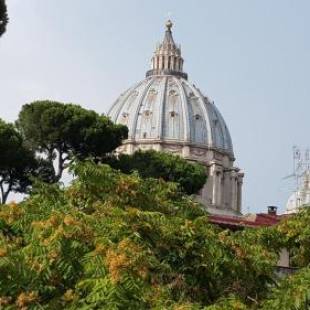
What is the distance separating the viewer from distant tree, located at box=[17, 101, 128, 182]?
4688 cm

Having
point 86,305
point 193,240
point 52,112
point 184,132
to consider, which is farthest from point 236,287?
point 184,132

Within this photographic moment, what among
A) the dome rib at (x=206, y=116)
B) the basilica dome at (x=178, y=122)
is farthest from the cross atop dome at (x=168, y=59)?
the dome rib at (x=206, y=116)

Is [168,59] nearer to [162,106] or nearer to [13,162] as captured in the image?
[162,106]

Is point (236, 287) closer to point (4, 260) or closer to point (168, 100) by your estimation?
point (4, 260)

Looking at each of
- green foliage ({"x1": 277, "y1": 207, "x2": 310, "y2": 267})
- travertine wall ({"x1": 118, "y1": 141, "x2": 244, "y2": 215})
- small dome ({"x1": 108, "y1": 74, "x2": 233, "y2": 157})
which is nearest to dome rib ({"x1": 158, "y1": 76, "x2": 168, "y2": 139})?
small dome ({"x1": 108, "y1": 74, "x2": 233, "y2": 157})

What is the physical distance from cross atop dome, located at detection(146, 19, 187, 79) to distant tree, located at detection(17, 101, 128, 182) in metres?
87.4

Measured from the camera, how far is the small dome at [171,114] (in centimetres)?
12675

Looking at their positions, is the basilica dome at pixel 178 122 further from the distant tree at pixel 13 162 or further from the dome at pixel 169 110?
the distant tree at pixel 13 162

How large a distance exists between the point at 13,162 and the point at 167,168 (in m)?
17.4

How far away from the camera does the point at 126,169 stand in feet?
166

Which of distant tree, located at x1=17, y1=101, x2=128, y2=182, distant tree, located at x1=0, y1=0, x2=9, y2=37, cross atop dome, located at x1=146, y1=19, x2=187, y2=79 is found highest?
cross atop dome, located at x1=146, y1=19, x2=187, y2=79

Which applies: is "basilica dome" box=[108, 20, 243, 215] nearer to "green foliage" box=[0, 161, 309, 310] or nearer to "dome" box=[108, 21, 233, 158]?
"dome" box=[108, 21, 233, 158]

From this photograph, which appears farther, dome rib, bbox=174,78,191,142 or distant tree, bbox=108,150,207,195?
dome rib, bbox=174,78,191,142

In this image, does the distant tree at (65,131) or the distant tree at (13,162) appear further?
the distant tree at (65,131)
